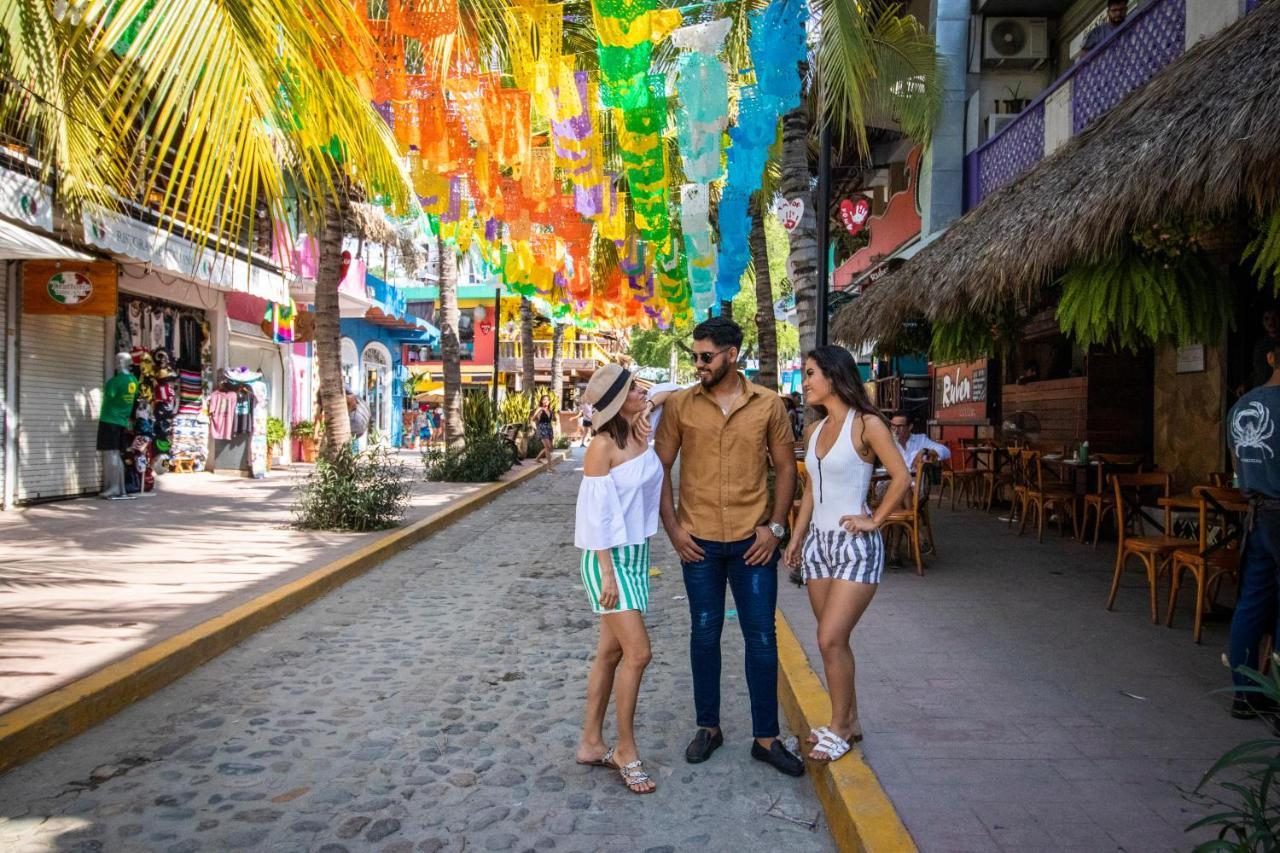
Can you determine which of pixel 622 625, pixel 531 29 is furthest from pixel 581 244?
pixel 622 625

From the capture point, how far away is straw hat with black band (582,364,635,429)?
3.64 meters

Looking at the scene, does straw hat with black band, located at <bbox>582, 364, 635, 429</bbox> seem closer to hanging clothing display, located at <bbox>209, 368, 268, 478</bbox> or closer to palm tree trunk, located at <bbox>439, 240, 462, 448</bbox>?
palm tree trunk, located at <bbox>439, 240, 462, 448</bbox>

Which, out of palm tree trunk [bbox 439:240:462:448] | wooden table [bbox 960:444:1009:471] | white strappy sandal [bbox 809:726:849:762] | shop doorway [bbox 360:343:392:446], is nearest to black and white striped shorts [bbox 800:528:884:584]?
white strappy sandal [bbox 809:726:849:762]

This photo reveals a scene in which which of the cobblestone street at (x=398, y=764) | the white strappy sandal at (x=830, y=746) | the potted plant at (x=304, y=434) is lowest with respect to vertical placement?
the cobblestone street at (x=398, y=764)

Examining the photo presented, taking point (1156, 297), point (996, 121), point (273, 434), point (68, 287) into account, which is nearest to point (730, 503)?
point (1156, 297)

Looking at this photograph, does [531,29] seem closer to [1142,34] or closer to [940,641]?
[1142,34]

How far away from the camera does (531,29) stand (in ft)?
29.4

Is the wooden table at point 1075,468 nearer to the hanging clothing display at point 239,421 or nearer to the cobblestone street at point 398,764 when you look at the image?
the cobblestone street at point 398,764

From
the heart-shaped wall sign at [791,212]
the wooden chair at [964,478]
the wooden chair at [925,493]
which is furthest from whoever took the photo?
the wooden chair at [964,478]

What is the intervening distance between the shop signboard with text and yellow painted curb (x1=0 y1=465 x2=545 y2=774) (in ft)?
19.9

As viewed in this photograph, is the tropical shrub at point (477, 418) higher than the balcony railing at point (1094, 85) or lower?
lower

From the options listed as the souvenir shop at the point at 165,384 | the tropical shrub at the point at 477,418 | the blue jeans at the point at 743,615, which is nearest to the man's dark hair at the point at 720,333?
the blue jeans at the point at 743,615

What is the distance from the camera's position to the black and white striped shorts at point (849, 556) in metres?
3.76

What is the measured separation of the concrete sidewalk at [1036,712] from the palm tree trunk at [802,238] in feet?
11.4
